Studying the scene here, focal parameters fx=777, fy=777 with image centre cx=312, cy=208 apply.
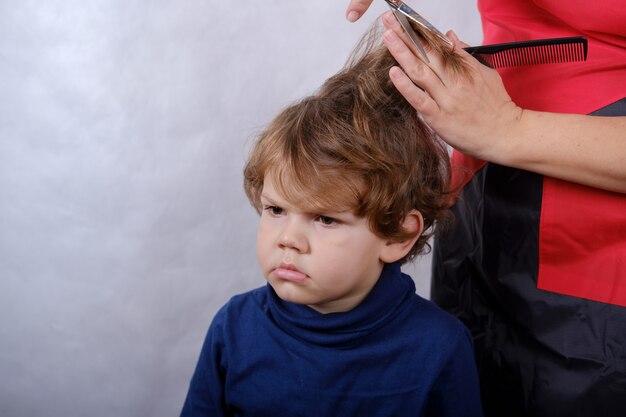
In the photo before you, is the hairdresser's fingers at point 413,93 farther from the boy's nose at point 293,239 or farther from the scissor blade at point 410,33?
the boy's nose at point 293,239

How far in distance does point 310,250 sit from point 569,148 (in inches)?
16.6

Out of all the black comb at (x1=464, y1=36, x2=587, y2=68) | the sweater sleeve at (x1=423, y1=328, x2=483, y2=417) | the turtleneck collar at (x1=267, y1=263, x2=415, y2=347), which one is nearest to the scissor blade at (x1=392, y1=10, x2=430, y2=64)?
the black comb at (x1=464, y1=36, x2=587, y2=68)

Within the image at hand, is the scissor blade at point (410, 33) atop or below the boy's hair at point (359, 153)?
atop

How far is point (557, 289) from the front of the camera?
128cm

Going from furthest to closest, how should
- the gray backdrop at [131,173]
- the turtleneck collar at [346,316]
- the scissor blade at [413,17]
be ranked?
the gray backdrop at [131,173], the turtleneck collar at [346,316], the scissor blade at [413,17]

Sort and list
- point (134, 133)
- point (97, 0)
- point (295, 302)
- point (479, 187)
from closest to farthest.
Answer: point (295, 302) < point (479, 187) < point (97, 0) < point (134, 133)

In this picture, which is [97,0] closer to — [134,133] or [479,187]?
[134,133]

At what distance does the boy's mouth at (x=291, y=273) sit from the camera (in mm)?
1208

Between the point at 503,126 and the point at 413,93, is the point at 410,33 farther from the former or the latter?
the point at 503,126

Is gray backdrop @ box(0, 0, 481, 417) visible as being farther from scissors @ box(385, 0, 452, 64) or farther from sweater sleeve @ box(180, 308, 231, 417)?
scissors @ box(385, 0, 452, 64)

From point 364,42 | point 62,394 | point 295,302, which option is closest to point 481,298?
point 295,302

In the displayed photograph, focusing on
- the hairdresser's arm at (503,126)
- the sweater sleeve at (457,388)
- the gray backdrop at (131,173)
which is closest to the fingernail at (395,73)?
the hairdresser's arm at (503,126)

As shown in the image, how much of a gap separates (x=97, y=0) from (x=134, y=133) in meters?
0.32

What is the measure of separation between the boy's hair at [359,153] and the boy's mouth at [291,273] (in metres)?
0.10
